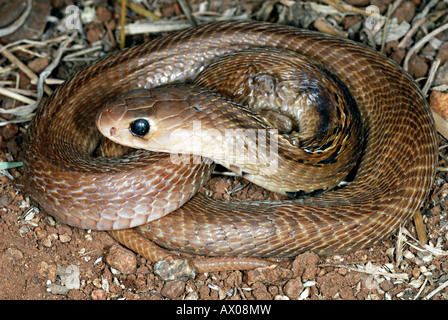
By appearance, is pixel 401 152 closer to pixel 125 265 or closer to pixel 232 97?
pixel 232 97

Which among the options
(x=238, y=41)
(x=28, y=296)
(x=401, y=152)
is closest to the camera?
(x=28, y=296)

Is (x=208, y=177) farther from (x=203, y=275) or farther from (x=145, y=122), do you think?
(x=203, y=275)

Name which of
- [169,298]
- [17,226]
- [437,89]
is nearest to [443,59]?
[437,89]

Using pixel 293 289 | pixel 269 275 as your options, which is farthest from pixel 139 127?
pixel 293 289

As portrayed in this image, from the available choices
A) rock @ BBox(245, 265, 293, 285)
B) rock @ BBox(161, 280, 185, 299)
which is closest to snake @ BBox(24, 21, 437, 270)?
rock @ BBox(245, 265, 293, 285)

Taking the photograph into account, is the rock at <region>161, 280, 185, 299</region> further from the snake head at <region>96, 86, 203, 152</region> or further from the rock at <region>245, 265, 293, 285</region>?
the snake head at <region>96, 86, 203, 152</region>

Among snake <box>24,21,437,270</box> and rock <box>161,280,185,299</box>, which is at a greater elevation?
snake <box>24,21,437,270</box>

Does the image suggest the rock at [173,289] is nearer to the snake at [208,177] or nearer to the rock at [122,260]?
the snake at [208,177]
